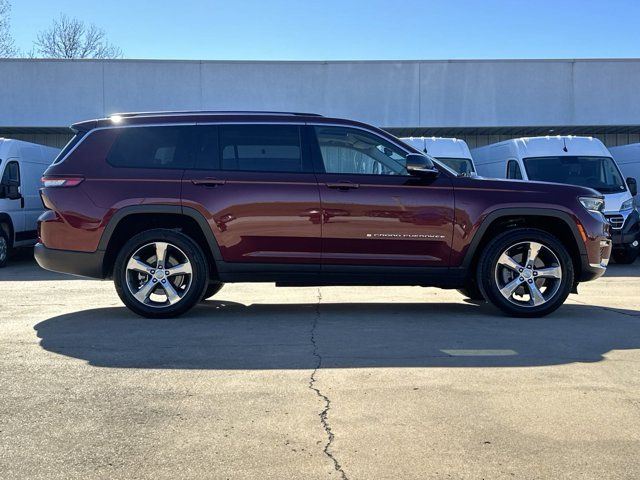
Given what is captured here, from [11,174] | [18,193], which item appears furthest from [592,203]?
[11,174]

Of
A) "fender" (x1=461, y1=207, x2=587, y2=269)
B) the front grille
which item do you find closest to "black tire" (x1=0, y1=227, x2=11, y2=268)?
"fender" (x1=461, y1=207, x2=587, y2=269)

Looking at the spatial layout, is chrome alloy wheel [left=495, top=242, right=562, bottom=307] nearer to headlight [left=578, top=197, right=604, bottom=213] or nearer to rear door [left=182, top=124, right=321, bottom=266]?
Answer: headlight [left=578, top=197, right=604, bottom=213]

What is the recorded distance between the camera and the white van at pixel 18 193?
12.3 metres

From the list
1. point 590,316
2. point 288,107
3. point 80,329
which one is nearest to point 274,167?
point 80,329

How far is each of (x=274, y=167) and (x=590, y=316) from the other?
139 inches

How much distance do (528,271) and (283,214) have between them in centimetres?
246

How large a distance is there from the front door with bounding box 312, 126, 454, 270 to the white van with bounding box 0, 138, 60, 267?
851 cm

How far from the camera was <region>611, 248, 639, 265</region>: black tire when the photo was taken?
12.7 metres

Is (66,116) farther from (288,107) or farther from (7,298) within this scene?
(7,298)

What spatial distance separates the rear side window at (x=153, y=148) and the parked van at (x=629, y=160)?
39.2 ft

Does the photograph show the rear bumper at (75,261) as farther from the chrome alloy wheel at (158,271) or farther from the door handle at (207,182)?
the door handle at (207,182)

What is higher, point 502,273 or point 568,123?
point 568,123

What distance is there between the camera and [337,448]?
3088 millimetres

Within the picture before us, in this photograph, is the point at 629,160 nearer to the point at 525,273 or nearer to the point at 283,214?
the point at 525,273
